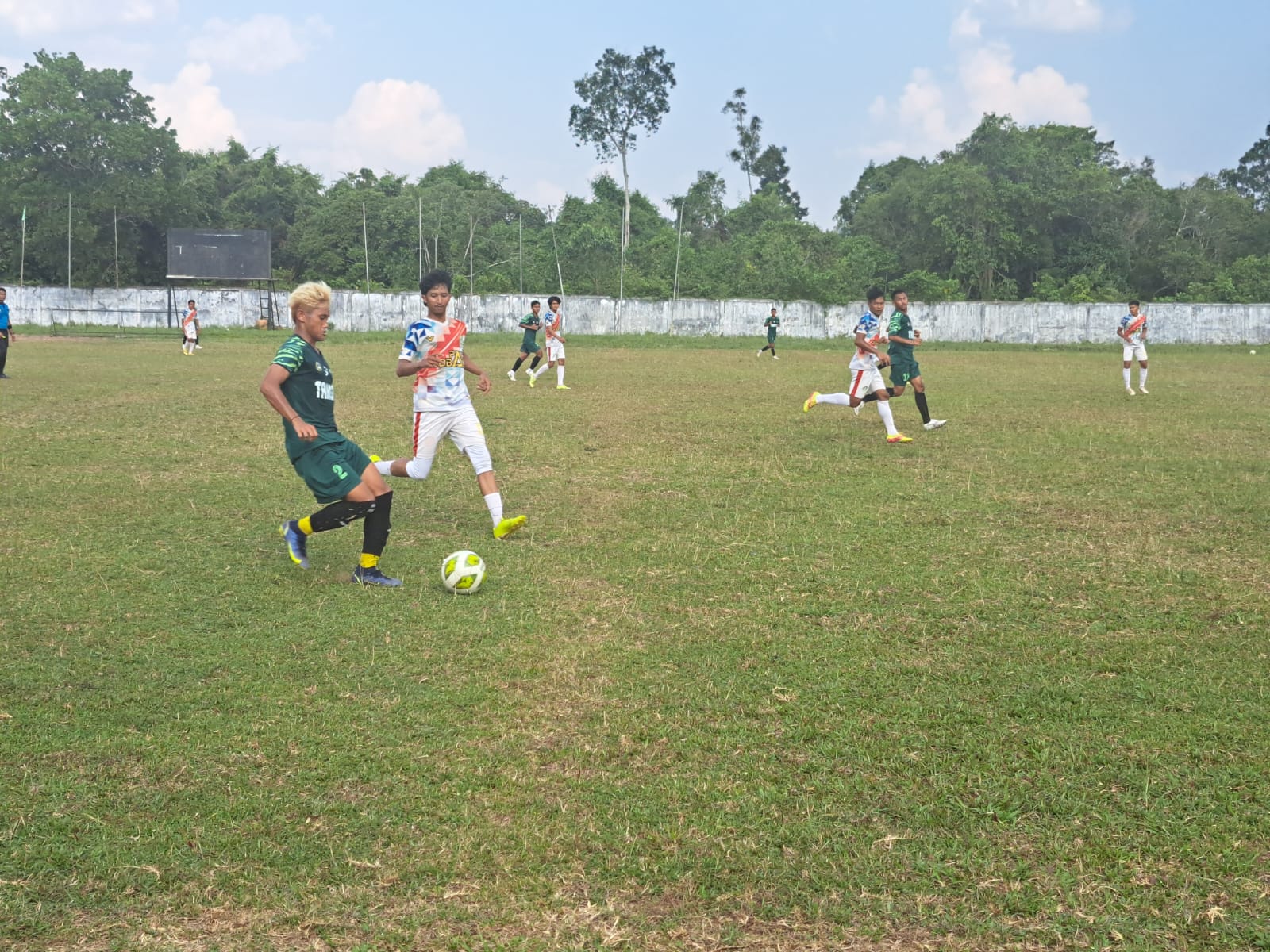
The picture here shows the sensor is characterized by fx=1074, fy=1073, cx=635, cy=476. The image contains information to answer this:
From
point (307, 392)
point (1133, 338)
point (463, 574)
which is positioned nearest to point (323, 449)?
point (307, 392)

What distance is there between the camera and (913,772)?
13.2 ft

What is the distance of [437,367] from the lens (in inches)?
311

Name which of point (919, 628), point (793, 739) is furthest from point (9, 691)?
point (919, 628)

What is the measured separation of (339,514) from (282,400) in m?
0.82

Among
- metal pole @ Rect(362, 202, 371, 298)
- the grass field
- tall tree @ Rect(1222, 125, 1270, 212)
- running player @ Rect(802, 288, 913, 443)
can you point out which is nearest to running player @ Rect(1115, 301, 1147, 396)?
running player @ Rect(802, 288, 913, 443)

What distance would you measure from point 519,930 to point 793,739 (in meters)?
1.61

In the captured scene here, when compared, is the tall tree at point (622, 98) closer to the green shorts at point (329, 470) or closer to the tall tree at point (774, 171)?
the tall tree at point (774, 171)

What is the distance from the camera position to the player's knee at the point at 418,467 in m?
8.03

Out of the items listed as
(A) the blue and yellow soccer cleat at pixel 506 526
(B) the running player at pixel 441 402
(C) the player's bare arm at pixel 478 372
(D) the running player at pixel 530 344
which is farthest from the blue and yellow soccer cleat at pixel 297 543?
(D) the running player at pixel 530 344

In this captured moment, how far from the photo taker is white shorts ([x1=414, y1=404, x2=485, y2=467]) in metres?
8.00

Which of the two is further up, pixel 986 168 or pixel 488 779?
pixel 986 168

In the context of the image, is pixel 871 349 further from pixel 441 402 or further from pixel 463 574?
pixel 463 574

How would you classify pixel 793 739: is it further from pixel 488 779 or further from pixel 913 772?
pixel 488 779

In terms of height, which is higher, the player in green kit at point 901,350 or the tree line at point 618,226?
the tree line at point 618,226
